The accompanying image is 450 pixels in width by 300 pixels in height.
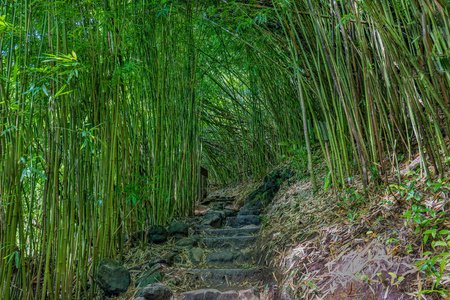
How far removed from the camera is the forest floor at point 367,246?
92cm

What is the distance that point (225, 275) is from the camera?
1.82 meters

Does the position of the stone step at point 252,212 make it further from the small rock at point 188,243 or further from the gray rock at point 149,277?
the gray rock at point 149,277

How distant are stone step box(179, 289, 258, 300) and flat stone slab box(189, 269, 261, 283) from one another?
189mm

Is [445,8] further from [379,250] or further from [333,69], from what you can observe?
[379,250]

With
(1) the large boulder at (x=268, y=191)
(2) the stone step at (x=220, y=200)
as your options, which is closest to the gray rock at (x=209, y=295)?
(1) the large boulder at (x=268, y=191)

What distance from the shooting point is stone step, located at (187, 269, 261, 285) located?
5.71 ft

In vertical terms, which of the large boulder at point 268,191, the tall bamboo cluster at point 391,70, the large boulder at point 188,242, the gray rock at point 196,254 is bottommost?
the gray rock at point 196,254

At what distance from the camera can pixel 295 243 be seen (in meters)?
1.50

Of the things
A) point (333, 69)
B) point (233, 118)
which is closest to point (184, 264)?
point (333, 69)

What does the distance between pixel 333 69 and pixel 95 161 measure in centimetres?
141

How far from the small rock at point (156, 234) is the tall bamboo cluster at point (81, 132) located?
0.09 meters

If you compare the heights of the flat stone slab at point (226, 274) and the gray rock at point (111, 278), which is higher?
the gray rock at point (111, 278)

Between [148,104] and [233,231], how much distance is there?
1.27 metres

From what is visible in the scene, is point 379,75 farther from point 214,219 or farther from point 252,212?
point 214,219
